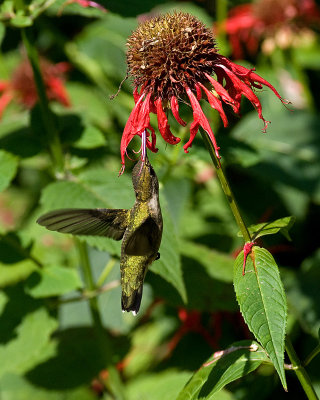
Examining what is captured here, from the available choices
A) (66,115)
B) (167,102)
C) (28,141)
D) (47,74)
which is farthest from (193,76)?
(47,74)

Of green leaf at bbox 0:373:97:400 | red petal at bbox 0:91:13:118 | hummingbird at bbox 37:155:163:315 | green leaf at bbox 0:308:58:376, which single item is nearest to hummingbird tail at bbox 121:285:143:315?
hummingbird at bbox 37:155:163:315

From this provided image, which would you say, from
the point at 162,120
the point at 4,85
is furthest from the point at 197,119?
the point at 4,85

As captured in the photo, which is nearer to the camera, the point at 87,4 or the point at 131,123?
the point at 131,123

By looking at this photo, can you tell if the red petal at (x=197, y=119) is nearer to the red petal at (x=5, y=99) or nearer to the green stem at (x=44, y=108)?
the green stem at (x=44, y=108)

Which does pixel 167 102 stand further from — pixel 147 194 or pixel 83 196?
pixel 83 196

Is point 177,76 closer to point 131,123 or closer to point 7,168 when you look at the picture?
point 131,123

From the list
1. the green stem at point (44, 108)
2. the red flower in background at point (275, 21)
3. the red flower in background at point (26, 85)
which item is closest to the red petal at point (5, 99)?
the red flower in background at point (26, 85)

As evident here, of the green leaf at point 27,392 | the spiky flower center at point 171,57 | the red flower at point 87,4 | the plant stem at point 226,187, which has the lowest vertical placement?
the green leaf at point 27,392

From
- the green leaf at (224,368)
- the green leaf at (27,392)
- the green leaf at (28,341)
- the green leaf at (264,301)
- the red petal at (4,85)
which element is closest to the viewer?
the green leaf at (264,301)
